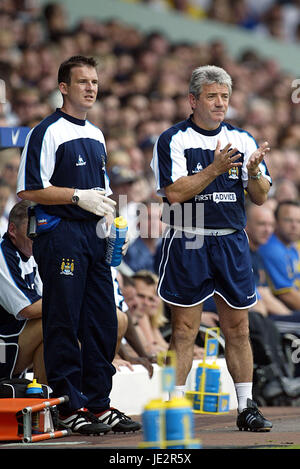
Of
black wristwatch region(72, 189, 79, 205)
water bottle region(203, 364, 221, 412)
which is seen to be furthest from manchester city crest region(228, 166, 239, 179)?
water bottle region(203, 364, 221, 412)

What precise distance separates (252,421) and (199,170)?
158 centimetres

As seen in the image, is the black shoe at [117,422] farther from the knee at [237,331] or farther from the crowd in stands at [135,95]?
the crowd in stands at [135,95]

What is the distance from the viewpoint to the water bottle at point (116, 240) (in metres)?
5.84

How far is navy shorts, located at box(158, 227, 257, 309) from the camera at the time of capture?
6.06 meters

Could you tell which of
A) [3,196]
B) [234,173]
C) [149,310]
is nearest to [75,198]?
[234,173]

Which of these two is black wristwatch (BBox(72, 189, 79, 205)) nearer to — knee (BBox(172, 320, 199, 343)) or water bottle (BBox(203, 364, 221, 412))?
knee (BBox(172, 320, 199, 343))

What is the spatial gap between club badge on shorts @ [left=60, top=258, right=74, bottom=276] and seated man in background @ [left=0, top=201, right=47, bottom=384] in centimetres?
58

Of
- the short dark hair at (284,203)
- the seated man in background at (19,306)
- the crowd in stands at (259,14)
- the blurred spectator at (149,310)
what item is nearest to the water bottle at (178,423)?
the seated man in background at (19,306)

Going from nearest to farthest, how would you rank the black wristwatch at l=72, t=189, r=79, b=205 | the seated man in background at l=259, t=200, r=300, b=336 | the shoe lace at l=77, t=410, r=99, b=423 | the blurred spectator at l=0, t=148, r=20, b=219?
the black wristwatch at l=72, t=189, r=79, b=205
the shoe lace at l=77, t=410, r=99, b=423
the blurred spectator at l=0, t=148, r=20, b=219
the seated man in background at l=259, t=200, r=300, b=336

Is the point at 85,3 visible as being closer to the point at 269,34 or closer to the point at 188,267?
the point at 269,34
